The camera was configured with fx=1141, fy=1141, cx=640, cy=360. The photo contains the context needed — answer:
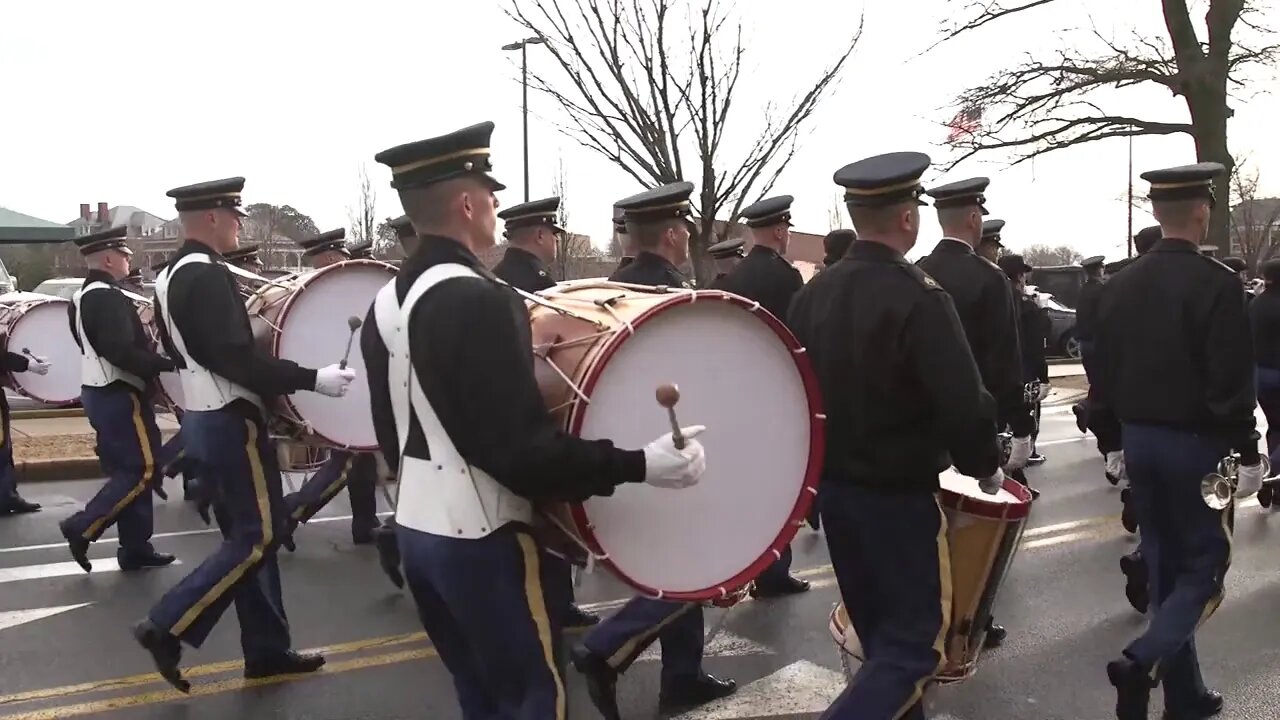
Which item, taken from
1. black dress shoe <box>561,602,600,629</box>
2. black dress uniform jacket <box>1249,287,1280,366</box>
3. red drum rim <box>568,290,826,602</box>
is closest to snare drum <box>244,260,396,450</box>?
black dress shoe <box>561,602,600,629</box>

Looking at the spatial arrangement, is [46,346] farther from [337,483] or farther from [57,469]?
[337,483]

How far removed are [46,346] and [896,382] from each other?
323 inches

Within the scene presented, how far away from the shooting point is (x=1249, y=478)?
4.11 meters

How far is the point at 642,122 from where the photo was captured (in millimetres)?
12273

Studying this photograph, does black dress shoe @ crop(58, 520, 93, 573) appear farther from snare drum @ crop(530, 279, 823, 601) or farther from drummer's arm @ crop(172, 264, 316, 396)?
snare drum @ crop(530, 279, 823, 601)

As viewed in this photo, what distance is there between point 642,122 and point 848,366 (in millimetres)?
9521

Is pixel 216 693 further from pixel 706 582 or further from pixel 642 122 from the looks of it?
pixel 642 122

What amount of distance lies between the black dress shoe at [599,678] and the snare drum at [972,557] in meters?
1.10

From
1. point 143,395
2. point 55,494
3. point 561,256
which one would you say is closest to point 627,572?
point 143,395

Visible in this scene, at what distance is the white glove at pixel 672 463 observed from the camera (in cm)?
250

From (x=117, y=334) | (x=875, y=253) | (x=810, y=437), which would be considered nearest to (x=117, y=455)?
(x=117, y=334)

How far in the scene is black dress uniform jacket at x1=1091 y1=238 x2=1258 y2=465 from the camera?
12.4ft

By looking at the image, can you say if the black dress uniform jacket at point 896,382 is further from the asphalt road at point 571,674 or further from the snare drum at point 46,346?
the snare drum at point 46,346

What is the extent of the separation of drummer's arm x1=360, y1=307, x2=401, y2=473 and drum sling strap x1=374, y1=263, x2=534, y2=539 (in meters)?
0.13
